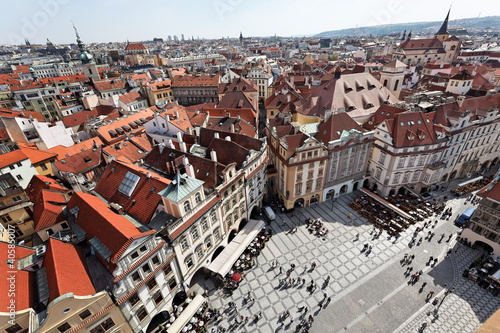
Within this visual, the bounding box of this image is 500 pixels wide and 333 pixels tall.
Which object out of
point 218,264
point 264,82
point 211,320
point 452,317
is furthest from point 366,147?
point 264,82

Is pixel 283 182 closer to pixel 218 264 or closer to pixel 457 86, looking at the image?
pixel 218 264

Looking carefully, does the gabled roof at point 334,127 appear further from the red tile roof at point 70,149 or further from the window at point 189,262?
the red tile roof at point 70,149

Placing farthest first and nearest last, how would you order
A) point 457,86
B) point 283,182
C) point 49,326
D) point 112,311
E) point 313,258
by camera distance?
point 457,86
point 283,182
point 313,258
point 112,311
point 49,326

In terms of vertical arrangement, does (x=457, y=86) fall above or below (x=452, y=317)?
A: above

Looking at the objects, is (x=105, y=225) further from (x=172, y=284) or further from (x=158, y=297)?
(x=172, y=284)


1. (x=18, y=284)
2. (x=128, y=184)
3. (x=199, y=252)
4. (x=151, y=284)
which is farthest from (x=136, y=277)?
(x=128, y=184)
